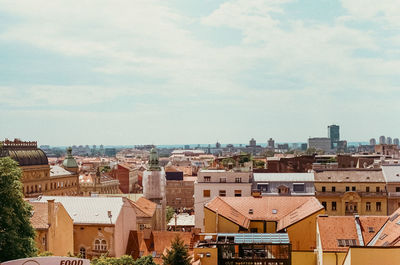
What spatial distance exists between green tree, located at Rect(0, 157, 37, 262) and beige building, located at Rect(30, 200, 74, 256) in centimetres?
1057

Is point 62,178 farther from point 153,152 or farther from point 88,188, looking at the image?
point 153,152

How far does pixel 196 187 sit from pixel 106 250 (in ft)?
51.1

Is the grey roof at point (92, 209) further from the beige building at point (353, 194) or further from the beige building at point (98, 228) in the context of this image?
the beige building at point (353, 194)

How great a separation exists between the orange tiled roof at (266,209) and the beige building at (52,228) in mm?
14540

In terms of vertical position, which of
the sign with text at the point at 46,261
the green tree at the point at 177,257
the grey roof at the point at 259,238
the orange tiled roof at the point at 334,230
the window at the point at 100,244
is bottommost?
the window at the point at 100,244

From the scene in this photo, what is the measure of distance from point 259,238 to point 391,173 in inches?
1292

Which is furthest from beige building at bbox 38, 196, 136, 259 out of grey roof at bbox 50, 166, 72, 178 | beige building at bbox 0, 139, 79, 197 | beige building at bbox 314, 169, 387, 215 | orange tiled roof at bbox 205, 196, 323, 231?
grey roof at bbox 50, 166, 72, 178

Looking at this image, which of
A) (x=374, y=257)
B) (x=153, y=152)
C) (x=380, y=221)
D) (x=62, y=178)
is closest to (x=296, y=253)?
(x=380, y=221)

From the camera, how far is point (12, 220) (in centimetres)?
3853

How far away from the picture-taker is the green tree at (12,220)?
37125 mm

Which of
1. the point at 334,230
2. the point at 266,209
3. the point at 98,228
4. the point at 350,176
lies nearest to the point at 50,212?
the point at 98,228

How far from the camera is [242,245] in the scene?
1758 inches

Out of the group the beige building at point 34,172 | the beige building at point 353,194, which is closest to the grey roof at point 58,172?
the beige building at point 34,172

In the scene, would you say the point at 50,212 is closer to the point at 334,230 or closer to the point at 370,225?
the point at 334,230
